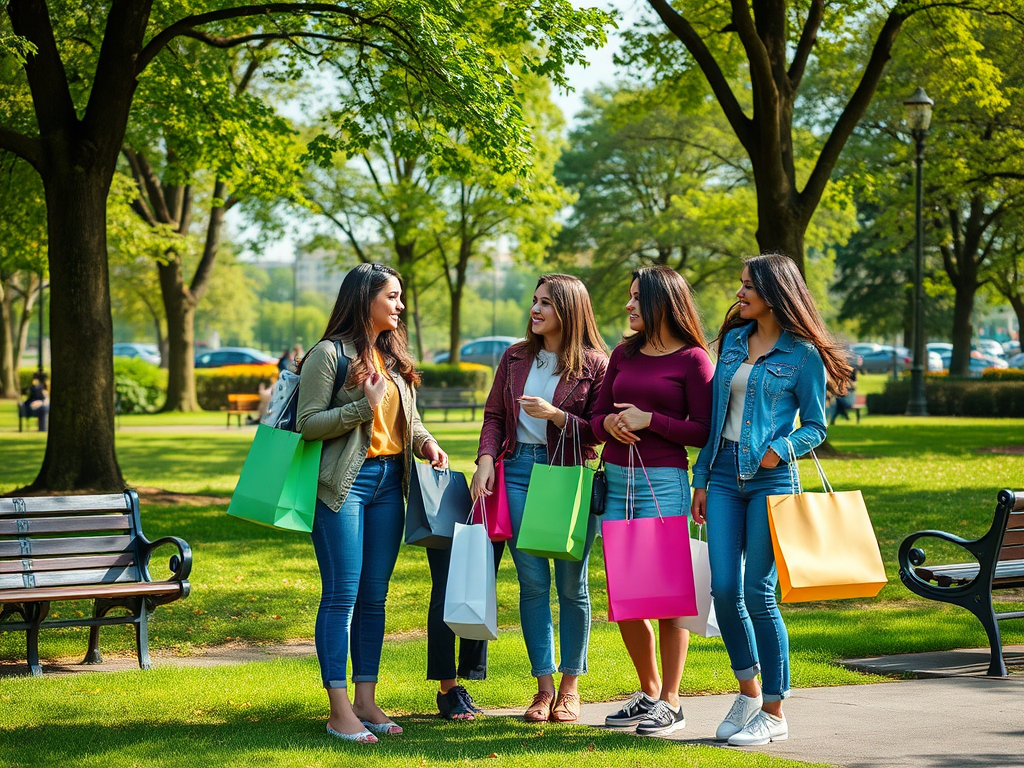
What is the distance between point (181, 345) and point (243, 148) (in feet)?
50.7

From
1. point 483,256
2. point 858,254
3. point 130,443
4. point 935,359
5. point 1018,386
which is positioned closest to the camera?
point 130,443

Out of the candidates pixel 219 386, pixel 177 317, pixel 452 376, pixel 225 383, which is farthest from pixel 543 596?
pixel 452 376

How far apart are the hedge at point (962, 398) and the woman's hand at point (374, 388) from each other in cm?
2569

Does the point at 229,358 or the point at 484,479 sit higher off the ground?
the point at 229,358

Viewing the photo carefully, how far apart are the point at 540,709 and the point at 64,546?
10.5ft

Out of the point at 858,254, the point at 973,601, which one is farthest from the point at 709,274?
the point at 973,601

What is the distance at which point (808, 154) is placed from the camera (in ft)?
89.5

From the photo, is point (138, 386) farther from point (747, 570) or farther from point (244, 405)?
point (747, 570)

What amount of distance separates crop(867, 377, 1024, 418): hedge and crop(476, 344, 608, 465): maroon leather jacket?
2492 centimetres

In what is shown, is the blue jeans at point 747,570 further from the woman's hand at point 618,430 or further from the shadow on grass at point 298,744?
the shadow on grass at point 298,744

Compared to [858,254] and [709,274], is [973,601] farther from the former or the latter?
[858,254]

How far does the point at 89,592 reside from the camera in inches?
245

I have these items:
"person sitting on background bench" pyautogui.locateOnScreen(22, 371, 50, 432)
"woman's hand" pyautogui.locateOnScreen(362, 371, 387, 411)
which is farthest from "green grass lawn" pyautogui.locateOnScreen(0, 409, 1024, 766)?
"person sitting on background bench" pyautogui.locateOnScreen(22, 371, 50, 432)

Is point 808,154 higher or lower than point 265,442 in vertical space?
higher
